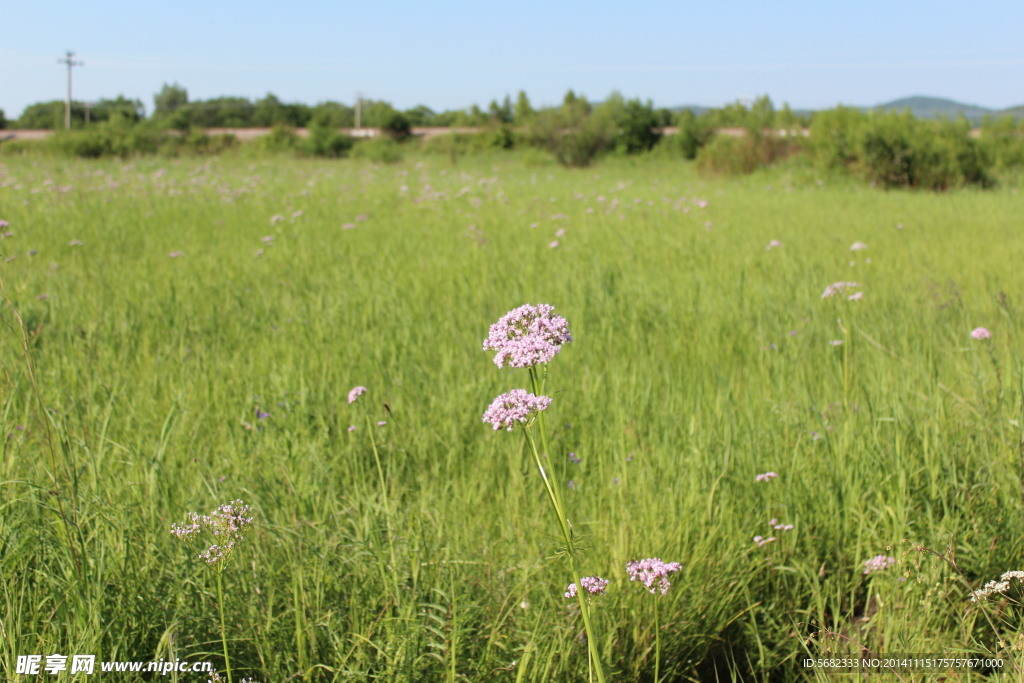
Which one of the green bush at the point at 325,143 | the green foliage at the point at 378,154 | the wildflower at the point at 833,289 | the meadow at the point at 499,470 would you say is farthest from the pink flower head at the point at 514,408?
the green bush at the point at 325,143

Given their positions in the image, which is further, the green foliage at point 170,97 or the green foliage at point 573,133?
the green foliage at point 170,97

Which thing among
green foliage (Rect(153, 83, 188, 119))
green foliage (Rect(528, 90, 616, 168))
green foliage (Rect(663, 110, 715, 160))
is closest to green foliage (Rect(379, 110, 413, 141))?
green foliage (Rect(528, 90, 616, 168))

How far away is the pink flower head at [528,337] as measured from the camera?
3.51 feet

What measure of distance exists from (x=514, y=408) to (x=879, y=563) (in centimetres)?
118

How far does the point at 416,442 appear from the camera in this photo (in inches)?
100

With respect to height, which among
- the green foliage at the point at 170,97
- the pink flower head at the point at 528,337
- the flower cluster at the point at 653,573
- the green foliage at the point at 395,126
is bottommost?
the flower cluster at the point at 653,573

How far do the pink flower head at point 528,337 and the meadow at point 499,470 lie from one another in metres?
0.43

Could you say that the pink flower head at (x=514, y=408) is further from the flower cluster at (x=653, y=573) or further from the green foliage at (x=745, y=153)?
the green foliage at (x=745, y=153)

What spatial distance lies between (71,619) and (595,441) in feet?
5.18

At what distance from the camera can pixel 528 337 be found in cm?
109

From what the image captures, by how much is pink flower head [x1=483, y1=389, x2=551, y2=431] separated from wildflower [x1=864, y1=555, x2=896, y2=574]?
1150mm

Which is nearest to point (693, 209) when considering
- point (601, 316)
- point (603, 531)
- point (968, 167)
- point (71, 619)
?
point (601, 316)

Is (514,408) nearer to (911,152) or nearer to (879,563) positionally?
(879,563)

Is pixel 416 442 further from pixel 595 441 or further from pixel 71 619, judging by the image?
pixel 71 619
